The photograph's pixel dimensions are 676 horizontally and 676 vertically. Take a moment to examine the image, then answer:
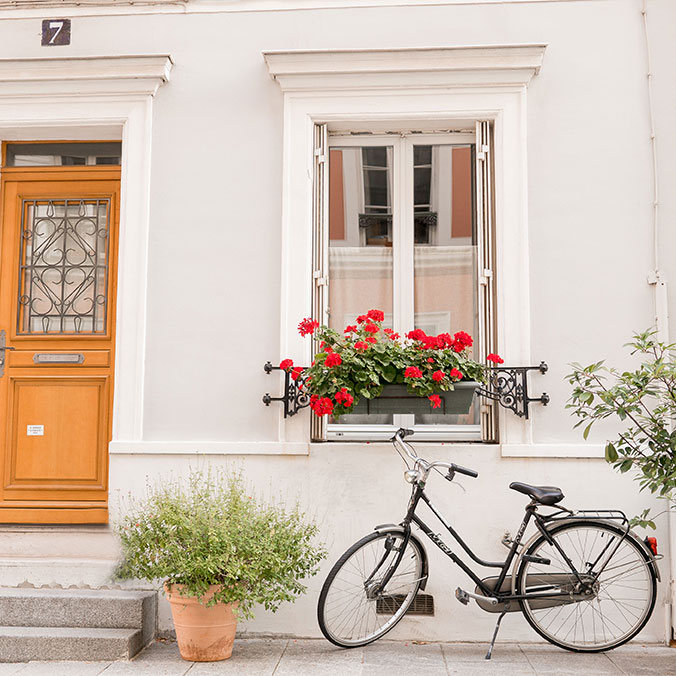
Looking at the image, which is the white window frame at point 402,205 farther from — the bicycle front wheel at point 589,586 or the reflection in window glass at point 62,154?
the reflection in window glass at point 62,154

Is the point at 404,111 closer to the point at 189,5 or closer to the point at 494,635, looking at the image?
the point at 189,5

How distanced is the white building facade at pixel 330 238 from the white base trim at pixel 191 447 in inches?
0.5

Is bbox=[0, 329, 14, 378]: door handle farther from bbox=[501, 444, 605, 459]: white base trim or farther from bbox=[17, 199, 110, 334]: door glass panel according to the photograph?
bbox=[501, 444, 605, 459]: white base trim

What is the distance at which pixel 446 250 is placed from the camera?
551 centimetres

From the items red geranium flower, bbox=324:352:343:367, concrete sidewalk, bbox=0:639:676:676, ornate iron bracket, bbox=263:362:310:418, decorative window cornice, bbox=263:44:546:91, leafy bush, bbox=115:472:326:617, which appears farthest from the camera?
decorative window cornice, bbox=263:44:546:91

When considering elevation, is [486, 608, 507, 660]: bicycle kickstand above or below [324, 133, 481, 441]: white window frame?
below

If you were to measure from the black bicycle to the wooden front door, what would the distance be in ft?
6.07

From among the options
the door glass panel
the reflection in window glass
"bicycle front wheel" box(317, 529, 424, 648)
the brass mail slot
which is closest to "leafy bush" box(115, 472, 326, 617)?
"bicycle front wheel" box(317, 529, 424, 648)

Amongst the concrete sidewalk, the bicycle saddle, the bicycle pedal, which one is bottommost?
the concrete sidewalk

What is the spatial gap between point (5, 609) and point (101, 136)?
3.10 meters

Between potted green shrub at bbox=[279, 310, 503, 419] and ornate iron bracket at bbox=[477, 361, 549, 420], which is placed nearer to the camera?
potted green shrub at bbox=[279, 310, 503, 419]

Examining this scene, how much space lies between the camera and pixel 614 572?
4.87 m

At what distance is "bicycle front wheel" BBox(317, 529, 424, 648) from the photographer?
4.61m

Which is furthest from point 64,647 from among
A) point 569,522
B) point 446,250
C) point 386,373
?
point 446,250
